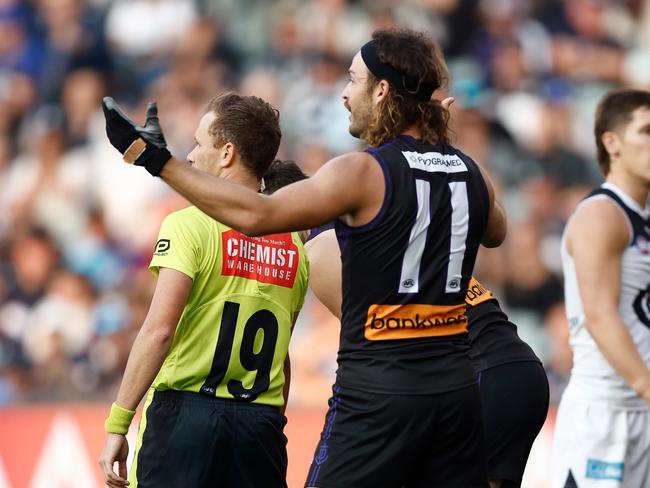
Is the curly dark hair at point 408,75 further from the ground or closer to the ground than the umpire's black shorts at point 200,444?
further from the ground

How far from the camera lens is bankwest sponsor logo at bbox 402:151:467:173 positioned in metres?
4.02

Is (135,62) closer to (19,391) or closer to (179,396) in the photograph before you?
(19,391)

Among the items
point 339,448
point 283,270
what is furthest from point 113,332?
point 339,448

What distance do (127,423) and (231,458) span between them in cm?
44

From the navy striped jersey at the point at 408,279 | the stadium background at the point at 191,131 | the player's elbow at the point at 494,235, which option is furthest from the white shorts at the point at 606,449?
the stadium background at the point at 191,131

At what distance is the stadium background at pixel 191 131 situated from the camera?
34.6 ft

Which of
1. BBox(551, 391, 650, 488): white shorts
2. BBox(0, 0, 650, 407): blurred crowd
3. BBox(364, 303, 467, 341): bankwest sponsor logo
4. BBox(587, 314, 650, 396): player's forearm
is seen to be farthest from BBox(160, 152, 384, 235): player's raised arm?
BBox(0, 0, 650, 407): blurred crowd

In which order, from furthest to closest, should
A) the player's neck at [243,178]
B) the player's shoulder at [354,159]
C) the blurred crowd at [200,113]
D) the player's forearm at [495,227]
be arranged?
the blurred crowd at [200,113] < the player's neck at [243,178] < the player's forearm at [495,227] < the player's shoulder at [354,159]

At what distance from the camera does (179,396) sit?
4.59 meters

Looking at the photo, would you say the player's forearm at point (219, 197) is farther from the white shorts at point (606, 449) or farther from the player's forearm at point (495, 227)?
the white shorts at point (606, 449)

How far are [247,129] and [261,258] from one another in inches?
21.6

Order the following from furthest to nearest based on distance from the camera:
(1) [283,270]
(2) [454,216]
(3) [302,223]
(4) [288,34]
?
(4) [288,34], (1) [283,270], (2) [454,216], (3) [302,223]

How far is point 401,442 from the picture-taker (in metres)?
3.93

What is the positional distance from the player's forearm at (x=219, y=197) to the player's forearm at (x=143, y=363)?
0.91 metres
